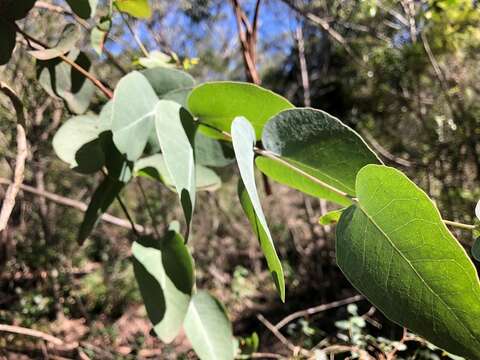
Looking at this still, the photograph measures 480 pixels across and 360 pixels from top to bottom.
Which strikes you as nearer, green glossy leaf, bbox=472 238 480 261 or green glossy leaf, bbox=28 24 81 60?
green glossy leaf, bbox=472 238 480 261

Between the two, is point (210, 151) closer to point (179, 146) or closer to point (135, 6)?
point (179, 146)

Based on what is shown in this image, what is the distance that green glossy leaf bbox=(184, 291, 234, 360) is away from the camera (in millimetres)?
499

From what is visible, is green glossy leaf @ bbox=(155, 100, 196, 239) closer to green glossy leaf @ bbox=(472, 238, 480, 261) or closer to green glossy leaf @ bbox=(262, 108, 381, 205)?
green glossy leaf @ bbox=(262, 108, 381, 205)

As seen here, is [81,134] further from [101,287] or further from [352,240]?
[101,287]

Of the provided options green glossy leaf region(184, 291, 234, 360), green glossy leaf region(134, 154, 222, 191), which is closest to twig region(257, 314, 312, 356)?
green glossy leaf region(184, 291, 234, 360)

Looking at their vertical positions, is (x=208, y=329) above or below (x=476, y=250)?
below

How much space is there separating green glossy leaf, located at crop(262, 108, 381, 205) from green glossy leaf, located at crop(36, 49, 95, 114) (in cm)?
27

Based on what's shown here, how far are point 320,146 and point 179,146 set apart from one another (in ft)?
0.41

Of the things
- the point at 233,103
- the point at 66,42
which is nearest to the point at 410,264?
the point at 233,103

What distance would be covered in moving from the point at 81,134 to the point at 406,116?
118 inches

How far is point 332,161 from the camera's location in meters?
0.35

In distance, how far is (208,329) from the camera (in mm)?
521

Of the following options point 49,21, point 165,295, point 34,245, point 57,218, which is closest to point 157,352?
point 34,245

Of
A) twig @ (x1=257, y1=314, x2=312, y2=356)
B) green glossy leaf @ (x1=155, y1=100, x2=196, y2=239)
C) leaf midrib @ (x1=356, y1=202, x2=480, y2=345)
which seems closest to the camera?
leaf midrib @ (x1=356, y1=202, x2=480, y2=345)
